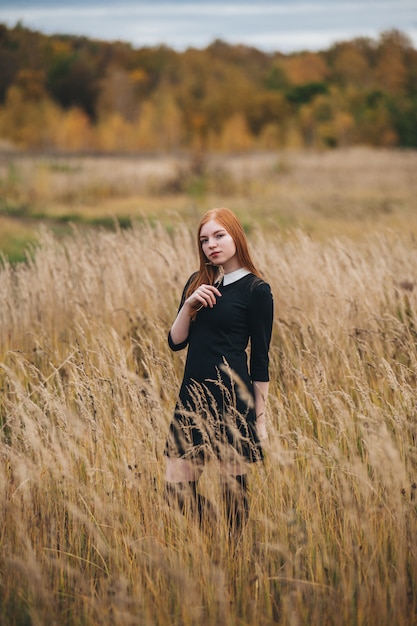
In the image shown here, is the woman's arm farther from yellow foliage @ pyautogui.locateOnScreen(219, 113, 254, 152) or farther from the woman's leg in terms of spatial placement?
yellow foliage @ pyautogui.locateOnScreen(219, 113, 254, 152)

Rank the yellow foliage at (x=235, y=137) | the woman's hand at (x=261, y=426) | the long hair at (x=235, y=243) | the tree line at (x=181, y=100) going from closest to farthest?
the woman's hand at (x=261, y=426) → the long hair at (x=235, y=243) → the tree line at (x=181, y=100) → the yellow foliage at (x=235, y=137)

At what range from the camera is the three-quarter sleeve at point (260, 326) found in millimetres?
2531

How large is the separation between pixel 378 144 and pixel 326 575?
45.7 metres

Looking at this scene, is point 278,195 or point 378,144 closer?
point 278,195

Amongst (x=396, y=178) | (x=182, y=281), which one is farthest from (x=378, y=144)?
(x=182, y=281)

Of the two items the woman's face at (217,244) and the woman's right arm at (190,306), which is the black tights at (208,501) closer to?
the woman's right arm at (190,306)

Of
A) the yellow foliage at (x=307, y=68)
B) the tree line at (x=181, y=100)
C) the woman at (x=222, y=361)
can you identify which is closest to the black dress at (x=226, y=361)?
the woman at (x=222, y=361)

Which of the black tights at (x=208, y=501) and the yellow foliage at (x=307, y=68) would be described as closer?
the black tights at (x=208, y=501)

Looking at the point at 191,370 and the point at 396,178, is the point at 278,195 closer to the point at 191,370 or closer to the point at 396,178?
the point at 396,178

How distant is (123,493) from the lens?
2.76 meters

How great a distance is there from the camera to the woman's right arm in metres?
2.45

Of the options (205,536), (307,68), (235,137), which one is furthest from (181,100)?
(205,536)

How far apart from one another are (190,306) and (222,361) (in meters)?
0.25

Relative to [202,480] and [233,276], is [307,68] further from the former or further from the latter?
[202,480]
